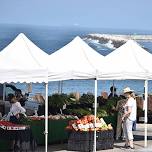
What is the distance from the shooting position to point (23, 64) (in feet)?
49.1

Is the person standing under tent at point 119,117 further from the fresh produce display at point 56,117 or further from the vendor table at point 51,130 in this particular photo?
the vendor table at point 51,130

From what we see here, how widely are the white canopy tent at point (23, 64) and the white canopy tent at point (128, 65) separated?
174cm

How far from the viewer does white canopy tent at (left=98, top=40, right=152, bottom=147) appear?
16531 mm

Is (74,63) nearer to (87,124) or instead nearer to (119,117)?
(87,124)

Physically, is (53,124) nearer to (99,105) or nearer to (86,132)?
(86,132)

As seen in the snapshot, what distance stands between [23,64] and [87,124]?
268 cm

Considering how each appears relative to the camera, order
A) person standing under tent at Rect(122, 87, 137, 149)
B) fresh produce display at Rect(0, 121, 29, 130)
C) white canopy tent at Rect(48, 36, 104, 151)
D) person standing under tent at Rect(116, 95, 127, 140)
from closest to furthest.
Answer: fresh produce display at Rect(0, 121, 29, 130), white canopy tent at Rect(48, 36, 104, 151), person standing under tent at Rect(122, 87, 137, 149), person standing under tent at Rect(116, 95, 127, 140)

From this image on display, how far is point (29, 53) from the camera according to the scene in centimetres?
1562

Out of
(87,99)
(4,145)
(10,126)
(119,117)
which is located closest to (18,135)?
(10,126)

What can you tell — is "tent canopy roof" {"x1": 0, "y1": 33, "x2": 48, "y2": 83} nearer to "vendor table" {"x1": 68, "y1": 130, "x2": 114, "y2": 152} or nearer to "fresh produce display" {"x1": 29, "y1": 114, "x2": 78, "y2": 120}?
"fresh produce display" {"x1": 29, "y1": 114, "x2": 78, "y2": 120}

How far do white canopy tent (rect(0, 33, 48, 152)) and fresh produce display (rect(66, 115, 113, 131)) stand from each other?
5.26ft

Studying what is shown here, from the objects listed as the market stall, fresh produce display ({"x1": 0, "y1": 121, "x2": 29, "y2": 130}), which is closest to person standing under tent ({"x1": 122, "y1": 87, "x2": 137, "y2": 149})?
the market stall

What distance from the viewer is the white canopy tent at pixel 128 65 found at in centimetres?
1653

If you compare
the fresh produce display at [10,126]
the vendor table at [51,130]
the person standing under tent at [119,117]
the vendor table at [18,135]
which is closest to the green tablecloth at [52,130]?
the vendor table at [51,130]
